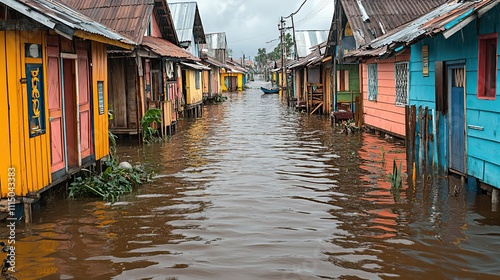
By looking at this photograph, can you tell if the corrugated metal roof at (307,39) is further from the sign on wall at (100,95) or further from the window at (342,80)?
the sign on wall at (100,95)

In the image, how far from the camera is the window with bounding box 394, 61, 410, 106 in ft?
47.1

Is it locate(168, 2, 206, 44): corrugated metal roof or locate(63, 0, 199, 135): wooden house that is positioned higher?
locate(168, 2, 206, 44): corrugated metal roof

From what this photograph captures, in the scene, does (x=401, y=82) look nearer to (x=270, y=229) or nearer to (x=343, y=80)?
(x=270, y=229)

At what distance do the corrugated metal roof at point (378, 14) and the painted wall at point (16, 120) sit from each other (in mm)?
13243

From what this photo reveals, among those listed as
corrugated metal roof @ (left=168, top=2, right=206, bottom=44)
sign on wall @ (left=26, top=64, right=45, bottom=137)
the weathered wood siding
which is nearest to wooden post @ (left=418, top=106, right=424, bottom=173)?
the weathered wood siding

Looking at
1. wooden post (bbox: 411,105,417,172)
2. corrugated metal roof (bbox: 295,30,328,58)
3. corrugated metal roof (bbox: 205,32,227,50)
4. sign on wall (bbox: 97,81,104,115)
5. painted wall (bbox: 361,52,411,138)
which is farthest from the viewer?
corrugated metal roof (bbox: 205,32,227,50)

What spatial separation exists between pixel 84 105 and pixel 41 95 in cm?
201

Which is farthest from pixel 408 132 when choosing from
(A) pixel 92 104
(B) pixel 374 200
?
(A) pixel 92 104

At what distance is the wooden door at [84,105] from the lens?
31.8ft

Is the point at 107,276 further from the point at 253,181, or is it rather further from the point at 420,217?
the point at 253,181

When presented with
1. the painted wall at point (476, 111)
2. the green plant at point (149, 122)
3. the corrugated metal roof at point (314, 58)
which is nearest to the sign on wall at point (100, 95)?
the green plant at point (149, 122)

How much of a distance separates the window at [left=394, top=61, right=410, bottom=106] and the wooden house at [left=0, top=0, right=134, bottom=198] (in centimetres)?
787

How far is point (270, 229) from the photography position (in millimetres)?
7301

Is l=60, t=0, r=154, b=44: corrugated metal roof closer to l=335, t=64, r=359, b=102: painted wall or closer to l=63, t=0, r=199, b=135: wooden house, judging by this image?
l=63, t=0, r=199, b=135: wooden house
